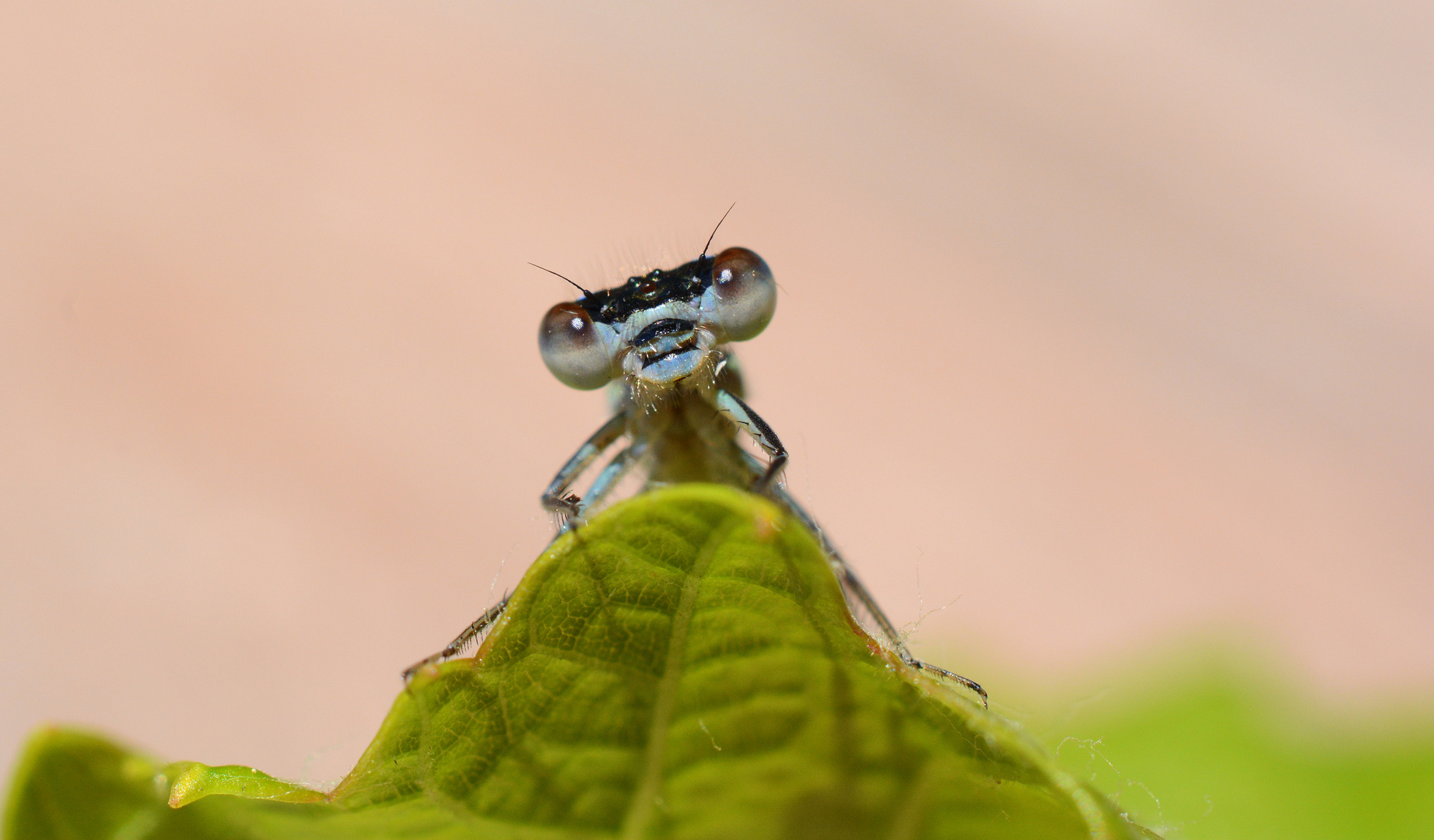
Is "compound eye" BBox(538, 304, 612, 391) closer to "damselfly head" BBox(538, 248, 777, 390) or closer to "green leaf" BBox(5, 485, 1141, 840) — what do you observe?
"damselfly head" BBox(538, 248, 777, 390)

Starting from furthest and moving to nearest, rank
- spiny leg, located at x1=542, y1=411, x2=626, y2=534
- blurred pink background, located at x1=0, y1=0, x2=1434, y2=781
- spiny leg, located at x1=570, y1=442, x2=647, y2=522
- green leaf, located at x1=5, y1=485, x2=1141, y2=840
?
1. blurred pink background, located at x1=0, y1=0, x2=1434, y2=781
2. spiny leg, located at x1=570, y1=442, x2=647, y2=522
3. spiny leg, located at x1=542, y1=411, x2=626, y2=534
4. green leaf, located at x1=5, y1=485, x2=1141, y2=840

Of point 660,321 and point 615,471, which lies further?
point 615,471

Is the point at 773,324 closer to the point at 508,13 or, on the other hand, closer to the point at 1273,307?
the point at 508,13

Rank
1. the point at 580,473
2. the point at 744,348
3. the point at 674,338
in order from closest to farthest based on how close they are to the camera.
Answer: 1. the point at 674,338
2. the point at 580,473
3. the point at 744,348

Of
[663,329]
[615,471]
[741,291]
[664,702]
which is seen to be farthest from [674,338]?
[664,702]

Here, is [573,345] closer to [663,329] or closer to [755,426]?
[663,329]

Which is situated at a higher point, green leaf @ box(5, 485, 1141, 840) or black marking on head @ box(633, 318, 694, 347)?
black marking on head @ box(633, 318, 694, 347)

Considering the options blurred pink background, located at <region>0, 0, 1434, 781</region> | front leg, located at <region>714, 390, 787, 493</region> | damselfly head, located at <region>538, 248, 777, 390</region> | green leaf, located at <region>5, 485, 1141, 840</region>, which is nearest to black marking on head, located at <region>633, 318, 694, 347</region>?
damselfly head, located at <region>538, 248, 777, 390</region>
